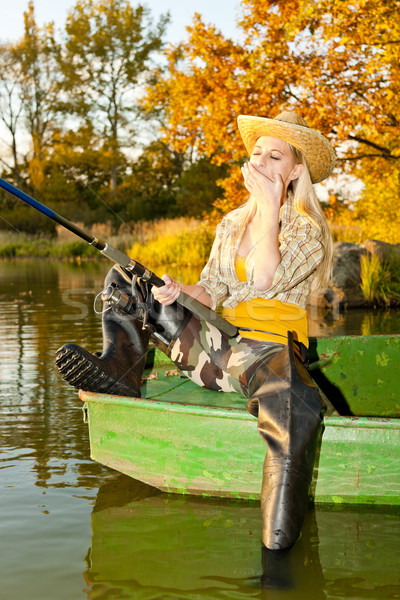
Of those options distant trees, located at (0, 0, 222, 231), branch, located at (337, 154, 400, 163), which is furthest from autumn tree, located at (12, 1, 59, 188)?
branch, located at (337, 154, 400, 163)

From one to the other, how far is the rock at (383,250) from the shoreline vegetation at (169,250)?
39 mm

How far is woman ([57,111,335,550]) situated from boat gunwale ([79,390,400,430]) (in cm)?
8

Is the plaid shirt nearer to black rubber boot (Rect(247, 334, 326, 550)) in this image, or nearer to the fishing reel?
the fishing reel

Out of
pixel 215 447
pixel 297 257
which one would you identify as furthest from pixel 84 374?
pixel 297 257

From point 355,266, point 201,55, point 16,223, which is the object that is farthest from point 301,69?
point 16,223

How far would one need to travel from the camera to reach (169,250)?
17.3m

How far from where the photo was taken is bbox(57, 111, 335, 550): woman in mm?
2680

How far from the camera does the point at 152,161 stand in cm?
3256

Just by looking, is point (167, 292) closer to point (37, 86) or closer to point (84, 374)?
point (84, 374)

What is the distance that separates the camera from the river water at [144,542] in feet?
8.05

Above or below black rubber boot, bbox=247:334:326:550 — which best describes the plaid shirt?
above

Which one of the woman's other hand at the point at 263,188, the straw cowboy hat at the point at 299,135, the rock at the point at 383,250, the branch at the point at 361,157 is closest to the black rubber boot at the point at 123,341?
the woman's other hand at the point at 263,188

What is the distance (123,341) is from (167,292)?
0.47 metres

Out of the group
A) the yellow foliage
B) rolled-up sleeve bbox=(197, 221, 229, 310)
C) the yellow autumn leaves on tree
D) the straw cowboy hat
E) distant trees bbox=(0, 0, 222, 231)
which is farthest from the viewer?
distant trees bbox=(0, 0, 222, 231)
